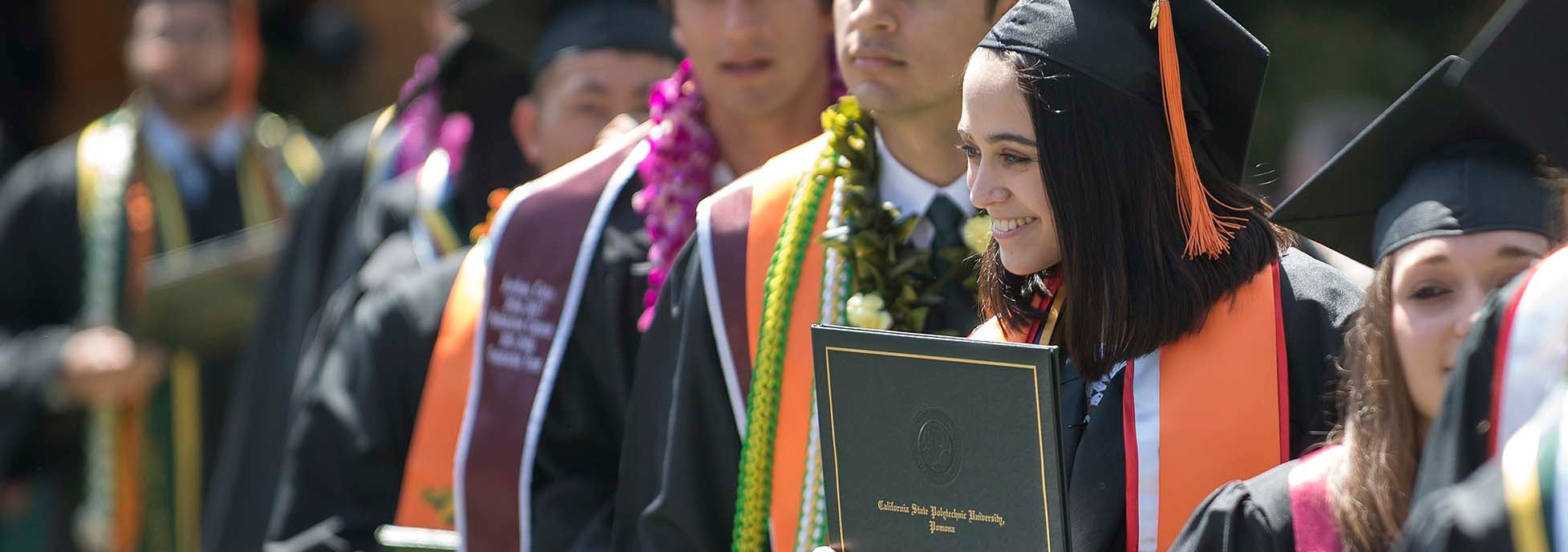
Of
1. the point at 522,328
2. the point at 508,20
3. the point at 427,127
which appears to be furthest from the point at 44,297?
the point at 522,328

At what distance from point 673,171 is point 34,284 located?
3809 mm

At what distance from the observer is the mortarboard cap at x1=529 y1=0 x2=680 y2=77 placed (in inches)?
188

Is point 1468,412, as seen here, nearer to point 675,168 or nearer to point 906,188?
point 906,188

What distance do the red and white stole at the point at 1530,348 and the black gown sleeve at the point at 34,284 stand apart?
583cm

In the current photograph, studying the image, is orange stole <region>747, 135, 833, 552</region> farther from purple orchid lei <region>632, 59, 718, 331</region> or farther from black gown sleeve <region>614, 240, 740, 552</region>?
purple orchid lei <region>632, 59, 718, 331</region>

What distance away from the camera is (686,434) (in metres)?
3.54

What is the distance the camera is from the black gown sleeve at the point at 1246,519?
243 centimetres

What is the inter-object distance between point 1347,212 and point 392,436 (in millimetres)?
2559

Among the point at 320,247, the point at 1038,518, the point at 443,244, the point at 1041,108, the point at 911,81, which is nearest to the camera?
the point at 1038,518

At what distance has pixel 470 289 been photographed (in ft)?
14.8

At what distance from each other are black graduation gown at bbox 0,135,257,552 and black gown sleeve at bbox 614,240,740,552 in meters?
3.81

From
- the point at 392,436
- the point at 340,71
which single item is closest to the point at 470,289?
the point at 392,436

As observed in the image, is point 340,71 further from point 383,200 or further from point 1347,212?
point 1347,212

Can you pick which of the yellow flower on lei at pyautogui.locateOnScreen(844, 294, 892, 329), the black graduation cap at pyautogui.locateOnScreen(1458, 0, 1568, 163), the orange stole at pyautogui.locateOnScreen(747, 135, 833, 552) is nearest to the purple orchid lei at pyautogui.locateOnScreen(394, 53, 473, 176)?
the orange stole at pyautogui.locateOnScreen(747, 135, 833, 552)
